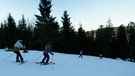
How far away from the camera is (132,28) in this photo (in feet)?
270

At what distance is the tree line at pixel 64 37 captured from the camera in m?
55.9

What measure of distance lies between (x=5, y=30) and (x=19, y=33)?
4338 mm

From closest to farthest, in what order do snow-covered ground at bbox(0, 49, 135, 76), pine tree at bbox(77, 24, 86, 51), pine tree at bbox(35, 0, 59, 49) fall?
snow-covered ground at bbox(0, 49, 135, 76), pine tree at bbox(35, 0, 59, 49), pine tree at bbox(77, 24, 86, 51)

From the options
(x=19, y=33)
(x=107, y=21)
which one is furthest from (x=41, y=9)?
(x=107, y=21)

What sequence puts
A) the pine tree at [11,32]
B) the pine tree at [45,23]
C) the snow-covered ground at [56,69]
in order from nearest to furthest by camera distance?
the snow-covered ground at [56,69] < the pine tree at [45,23] < the pine tree at [11,32]

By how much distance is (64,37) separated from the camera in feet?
196

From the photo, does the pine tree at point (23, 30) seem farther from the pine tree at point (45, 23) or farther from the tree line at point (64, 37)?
the pine tree at point (45, 23)

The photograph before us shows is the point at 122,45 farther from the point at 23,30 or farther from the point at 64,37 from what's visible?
the point at 23,30

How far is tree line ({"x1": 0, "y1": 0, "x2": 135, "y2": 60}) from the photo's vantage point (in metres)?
55.9

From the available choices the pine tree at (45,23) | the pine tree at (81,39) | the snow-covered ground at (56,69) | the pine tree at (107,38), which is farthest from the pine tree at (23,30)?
the snow-covered ground at (56,69)

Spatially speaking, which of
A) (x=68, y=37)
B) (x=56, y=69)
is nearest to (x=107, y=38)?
(x=68, y=37)

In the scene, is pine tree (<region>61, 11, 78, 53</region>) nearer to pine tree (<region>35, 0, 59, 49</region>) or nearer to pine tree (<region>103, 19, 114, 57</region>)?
pine tree (<region>35, 0, 59, 49</region>)

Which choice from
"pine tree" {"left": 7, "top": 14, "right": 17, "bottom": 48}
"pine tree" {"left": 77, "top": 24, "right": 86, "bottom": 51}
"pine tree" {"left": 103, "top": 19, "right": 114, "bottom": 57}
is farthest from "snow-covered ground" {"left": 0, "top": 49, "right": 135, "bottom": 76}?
"pine tree" {"left": 103, "top": 19, "right": 114, "bottom": 57}

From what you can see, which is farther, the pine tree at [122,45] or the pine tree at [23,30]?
the pine tree at [122,45]
